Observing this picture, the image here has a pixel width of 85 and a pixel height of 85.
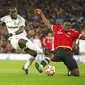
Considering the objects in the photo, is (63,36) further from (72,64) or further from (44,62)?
(44,62)

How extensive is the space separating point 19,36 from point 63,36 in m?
1.51

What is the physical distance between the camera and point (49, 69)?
1342 cm

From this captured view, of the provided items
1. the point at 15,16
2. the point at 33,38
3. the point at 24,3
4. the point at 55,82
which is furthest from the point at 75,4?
the point at 55,82

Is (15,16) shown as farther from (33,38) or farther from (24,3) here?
(24,3)

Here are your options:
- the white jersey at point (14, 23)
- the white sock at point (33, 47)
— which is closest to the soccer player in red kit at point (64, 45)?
the white sock at point (33, 47)

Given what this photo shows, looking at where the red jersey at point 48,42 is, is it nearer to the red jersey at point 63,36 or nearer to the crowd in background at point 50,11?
the crowd in background at point 50,11

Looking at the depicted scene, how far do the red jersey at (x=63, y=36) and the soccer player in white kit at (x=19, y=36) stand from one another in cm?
66

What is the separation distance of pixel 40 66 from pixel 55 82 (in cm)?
180

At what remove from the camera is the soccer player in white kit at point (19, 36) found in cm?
1387

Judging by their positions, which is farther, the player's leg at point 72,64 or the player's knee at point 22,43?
the player's knee at point 22,43

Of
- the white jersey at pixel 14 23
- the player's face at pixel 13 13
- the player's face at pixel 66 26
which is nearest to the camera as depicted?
the player's face at pixel 66 26

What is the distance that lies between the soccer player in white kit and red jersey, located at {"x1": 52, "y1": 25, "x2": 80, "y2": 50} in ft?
2.18

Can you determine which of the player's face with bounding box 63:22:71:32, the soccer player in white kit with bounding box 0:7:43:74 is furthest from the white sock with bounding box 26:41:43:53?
the player's face with bounding box 63:22:71:32

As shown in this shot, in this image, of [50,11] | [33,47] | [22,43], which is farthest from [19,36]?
[50,11]
